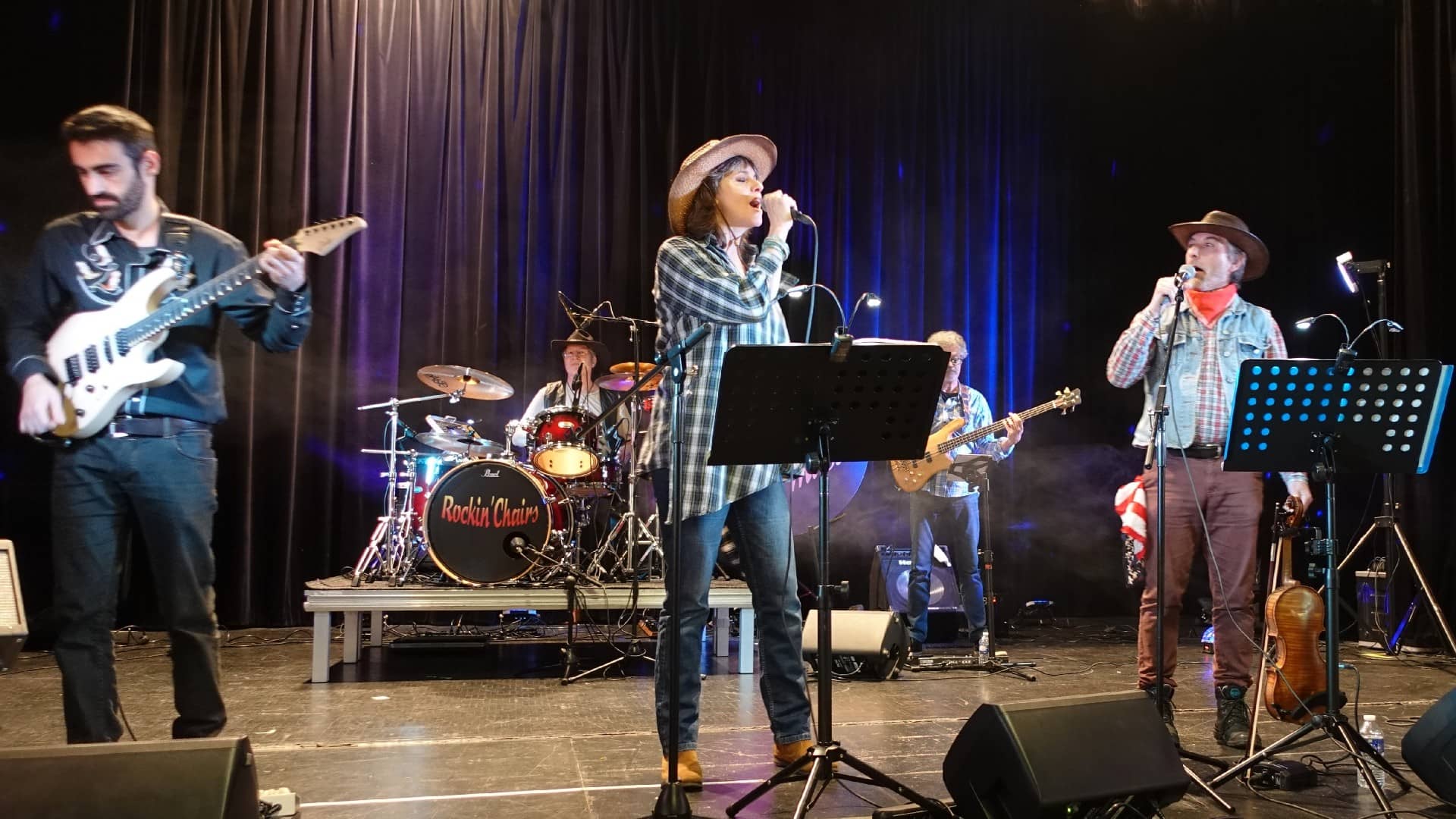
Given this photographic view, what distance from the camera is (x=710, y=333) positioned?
3232 mm

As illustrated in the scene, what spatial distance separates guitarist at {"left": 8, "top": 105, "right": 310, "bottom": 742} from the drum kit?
9.47 feet

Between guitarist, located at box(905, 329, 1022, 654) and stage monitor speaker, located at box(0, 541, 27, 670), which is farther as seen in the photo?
guitarist, located at box(905, 329, 1022, 654)

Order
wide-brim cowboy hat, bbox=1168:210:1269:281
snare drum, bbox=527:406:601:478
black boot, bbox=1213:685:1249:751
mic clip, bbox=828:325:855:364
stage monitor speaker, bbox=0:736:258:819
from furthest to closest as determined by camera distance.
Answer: snare drum, bbox=527:406:601:478, wide-brim cowboy hat, bbox=1168:210:1269:281, black boot, bbox=1213:685:1249:751, mic clip, bbox=828:325:855:364, stage monitor speaker, bbox=0:736:258:819

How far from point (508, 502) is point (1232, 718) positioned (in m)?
3.80

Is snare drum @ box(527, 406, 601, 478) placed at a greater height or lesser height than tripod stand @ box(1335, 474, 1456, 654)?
greater

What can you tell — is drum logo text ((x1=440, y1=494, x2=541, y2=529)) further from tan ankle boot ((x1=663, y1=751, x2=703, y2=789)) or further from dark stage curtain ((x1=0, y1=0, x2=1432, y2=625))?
tan ankle boot ((x1=663, y1=751, x2=703, y2=789))

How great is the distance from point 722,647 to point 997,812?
3959 millimetres

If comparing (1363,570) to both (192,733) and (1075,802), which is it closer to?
(1075,802)

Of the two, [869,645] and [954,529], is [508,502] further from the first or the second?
[954,529]

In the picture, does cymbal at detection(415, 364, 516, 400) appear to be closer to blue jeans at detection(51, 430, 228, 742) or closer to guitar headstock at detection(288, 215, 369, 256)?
guitar headstock at detection(288, 215, 369, 256)

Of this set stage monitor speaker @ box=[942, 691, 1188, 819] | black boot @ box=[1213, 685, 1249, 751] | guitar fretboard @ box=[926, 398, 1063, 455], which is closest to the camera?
stage monitor speaker @ box=[942, 691, 1188, 819]

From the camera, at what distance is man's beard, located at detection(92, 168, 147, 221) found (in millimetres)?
2949

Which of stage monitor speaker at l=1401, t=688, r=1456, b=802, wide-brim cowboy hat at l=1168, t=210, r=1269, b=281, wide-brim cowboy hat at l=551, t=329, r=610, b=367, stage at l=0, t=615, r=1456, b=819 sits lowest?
stage at l=0, t=615, r=1456, b=819

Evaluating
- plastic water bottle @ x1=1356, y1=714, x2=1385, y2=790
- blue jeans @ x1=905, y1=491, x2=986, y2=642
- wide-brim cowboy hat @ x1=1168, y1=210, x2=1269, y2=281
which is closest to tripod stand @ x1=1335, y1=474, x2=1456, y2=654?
plastic water bottle @ x1=1356, y1=714, x2=1385, y2=790
